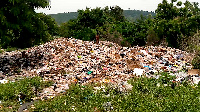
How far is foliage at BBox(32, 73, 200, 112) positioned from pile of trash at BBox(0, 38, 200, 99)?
720mm

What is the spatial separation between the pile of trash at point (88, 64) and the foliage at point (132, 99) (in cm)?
72

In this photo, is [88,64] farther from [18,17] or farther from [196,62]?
[196,62]

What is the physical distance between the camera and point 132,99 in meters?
6.68

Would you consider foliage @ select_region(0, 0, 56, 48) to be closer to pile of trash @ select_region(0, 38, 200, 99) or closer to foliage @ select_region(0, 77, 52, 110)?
pile of trash @ select_region(0, 38, 200, 99)

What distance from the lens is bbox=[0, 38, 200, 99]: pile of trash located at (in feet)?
31.0

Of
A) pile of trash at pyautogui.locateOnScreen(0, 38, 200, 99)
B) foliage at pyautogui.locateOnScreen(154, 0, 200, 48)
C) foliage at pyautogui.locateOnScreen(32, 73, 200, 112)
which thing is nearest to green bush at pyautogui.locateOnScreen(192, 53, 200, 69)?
pile of trash at pyautogui.locateOnScreen(0, 38, 200, 99)

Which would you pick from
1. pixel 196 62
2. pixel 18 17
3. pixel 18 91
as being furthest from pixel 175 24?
pixel 18 91

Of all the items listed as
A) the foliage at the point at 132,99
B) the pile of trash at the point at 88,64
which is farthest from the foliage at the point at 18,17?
the foliage at the point at 132,99

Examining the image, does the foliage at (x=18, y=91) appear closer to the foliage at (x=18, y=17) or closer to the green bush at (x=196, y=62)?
the foliage at (x=18, y=17)

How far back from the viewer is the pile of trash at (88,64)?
9445 mm

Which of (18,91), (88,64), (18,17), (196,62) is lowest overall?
(18,91)

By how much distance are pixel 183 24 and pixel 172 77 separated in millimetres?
13902

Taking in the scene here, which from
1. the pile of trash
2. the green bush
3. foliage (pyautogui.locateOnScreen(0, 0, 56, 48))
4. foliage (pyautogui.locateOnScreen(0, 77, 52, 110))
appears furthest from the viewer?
foliage (pyautogui.locateOnScreen(0, 0, 56, 48))

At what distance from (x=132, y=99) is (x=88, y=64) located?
15.7ft
